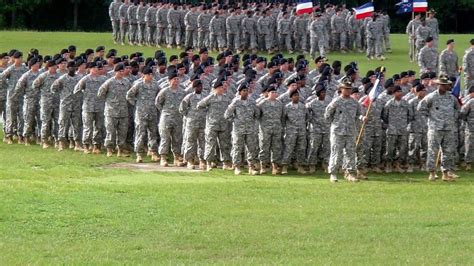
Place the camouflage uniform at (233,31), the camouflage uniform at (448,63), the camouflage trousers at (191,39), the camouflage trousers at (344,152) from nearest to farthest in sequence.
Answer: the camouflage trousers at (344,152) < the camouflage uniform at (448,63) < the camouflage uniform at (233,31) < the camouflage trousers at (191,39)

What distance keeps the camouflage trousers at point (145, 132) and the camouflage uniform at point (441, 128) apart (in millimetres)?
5855

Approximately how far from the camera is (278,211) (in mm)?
20750

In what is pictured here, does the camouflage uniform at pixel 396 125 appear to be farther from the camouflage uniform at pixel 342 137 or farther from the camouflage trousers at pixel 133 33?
the camouflage trousers at pixel 133 33

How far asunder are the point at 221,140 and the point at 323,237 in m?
7.90

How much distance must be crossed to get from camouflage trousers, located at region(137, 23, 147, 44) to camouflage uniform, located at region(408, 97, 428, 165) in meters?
21.4

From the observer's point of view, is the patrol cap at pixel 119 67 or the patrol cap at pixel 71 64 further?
the patrol cap at pixel 71 64

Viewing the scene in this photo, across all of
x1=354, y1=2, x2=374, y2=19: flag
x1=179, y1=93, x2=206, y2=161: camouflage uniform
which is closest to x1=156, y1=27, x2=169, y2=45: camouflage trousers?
x1=354, y1=2, x2=374, y2=19: flag

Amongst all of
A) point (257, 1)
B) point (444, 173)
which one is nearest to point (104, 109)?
point (444, 173)

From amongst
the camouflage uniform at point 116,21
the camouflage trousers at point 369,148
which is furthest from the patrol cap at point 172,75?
the camouflage uniform at point 116,21

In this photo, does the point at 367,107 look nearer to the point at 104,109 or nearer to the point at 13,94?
the point at 104,109

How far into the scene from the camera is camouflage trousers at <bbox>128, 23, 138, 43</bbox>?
47.0 m

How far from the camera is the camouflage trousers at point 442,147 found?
24.5m

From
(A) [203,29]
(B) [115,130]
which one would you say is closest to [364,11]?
(A) [203,29]

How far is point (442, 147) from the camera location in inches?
969
